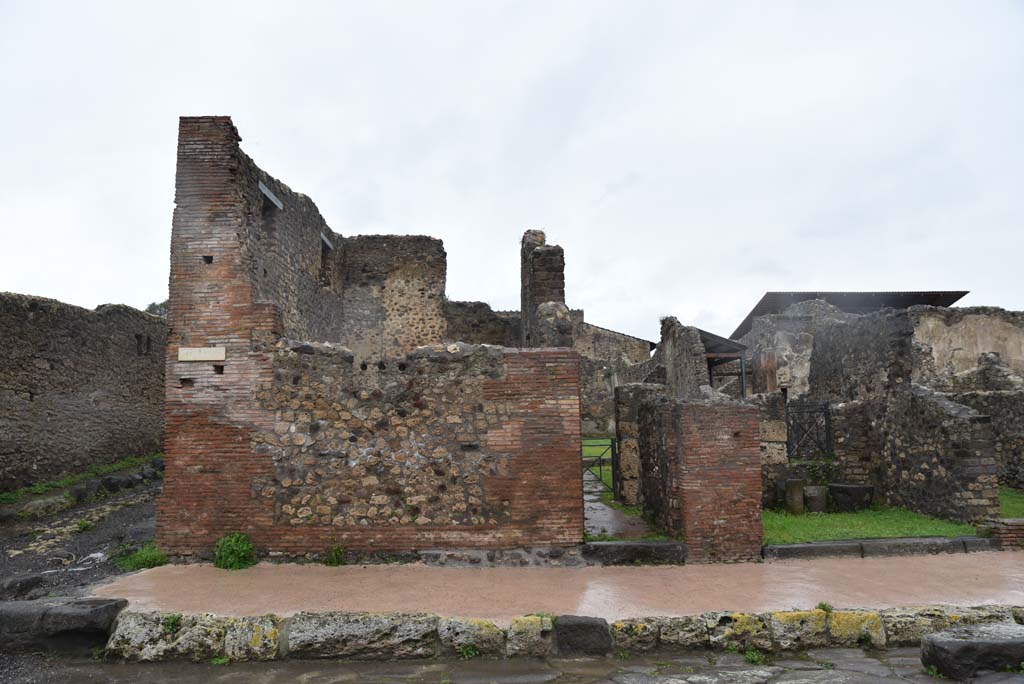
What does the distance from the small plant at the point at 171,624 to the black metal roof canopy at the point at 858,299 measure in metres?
28.5

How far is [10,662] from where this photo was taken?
18.4 ft

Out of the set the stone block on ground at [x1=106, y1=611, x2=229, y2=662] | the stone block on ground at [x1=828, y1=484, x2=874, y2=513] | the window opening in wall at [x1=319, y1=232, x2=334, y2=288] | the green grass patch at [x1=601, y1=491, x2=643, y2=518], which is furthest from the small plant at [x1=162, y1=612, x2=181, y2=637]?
the stone block on ground at [x1=828, y1=484, x2=874, y2=513]

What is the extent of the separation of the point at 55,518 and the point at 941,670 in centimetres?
1420

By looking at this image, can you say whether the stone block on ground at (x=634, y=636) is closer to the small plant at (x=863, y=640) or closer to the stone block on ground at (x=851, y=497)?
the small plant at (x=863, y=640)

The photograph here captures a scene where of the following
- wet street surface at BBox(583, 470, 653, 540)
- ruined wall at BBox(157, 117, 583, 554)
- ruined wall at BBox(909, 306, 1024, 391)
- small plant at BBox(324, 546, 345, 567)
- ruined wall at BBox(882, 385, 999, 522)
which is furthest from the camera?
ruined wall at BBox(909, 306, 1024, 391)

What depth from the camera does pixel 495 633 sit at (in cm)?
563

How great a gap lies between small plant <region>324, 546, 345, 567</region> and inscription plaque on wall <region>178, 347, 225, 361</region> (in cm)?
304

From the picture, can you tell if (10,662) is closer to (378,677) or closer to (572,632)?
(378,677)

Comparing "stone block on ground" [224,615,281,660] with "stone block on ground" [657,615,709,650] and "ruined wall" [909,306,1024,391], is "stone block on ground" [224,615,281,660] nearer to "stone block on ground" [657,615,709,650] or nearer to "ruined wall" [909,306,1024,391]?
"stone block on ground" [657,615,709,650]

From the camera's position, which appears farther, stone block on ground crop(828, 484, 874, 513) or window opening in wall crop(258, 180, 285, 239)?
stone block on ground crop(828, 484, 874, 513)

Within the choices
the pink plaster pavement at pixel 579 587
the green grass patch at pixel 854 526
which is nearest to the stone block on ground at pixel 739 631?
the pink plaster pavement at pixel 579 587

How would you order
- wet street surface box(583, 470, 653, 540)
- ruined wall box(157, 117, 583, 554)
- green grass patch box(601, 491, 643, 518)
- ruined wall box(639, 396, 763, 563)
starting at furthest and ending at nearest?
green grass patch box(601, 491, 643, 518) < wet street surface box(583, 470, 653, 540) < ruined wall box(157, 117, 583, 554) < ruined wall box(639, 396, 763, 563)

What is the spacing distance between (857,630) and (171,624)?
251 inches

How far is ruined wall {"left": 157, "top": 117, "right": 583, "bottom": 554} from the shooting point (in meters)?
8.24
